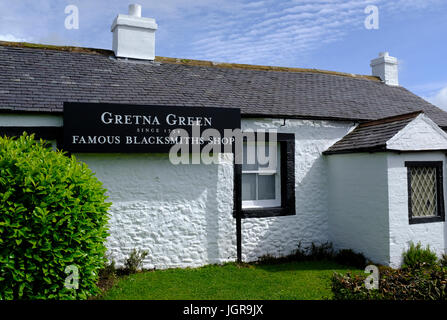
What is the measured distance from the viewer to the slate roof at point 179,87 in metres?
7.66

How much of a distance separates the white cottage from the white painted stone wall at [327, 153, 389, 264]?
0.08ft

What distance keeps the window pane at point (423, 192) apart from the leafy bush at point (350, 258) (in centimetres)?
154

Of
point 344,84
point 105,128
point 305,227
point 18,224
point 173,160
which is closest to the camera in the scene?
point 18,224

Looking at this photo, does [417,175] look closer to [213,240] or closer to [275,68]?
[213,240]

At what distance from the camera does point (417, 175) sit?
808 cm

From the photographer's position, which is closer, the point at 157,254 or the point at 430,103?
the point at 157,254

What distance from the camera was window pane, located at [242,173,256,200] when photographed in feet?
28.1

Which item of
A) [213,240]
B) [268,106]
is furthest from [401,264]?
[268,106]

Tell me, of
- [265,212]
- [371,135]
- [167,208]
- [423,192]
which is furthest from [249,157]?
[423,192]

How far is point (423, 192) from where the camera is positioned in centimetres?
812

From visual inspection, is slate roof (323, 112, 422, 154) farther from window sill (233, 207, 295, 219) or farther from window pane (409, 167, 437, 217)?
window sill (233, 207, 295, 219)

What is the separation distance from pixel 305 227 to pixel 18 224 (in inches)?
247

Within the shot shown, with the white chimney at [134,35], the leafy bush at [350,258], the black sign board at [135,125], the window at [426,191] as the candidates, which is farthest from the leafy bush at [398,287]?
the white chimney at [134,35]

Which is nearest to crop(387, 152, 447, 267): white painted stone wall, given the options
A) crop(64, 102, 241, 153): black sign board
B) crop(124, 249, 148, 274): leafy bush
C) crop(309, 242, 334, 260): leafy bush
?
crop(309, 242, 334, 260): leafy bush
